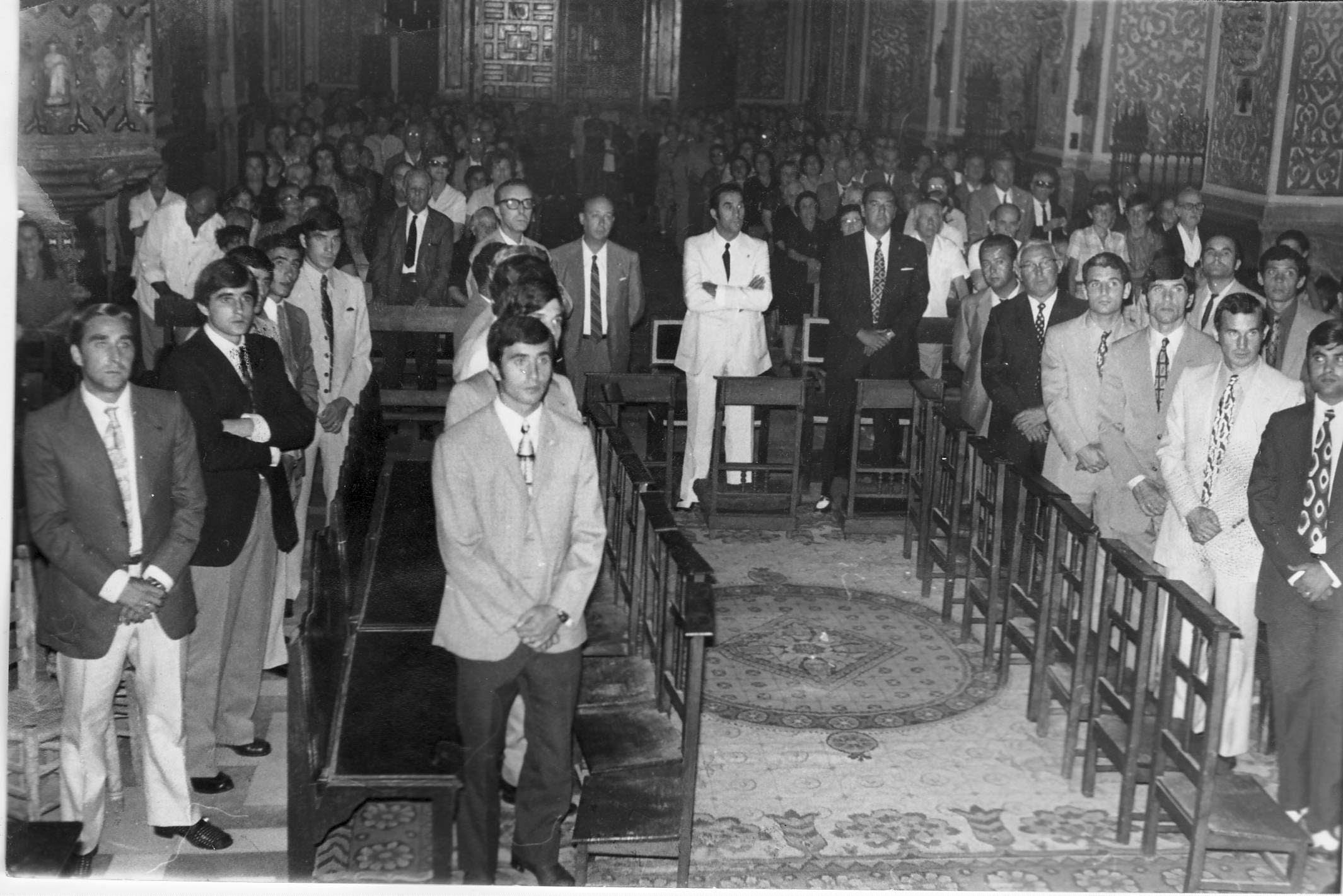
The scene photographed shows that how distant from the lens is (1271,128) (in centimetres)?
1092

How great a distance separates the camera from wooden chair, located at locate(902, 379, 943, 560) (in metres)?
7.53

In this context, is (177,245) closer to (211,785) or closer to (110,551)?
(211,785)

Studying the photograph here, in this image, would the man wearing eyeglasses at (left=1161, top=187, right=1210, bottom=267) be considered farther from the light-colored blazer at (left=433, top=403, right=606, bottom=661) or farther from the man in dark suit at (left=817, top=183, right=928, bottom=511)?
the light-colored blazer at (left=433, top=403, right=606, bottom=661)

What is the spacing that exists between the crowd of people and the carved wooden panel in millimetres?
17429

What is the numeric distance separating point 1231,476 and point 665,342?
4557mm

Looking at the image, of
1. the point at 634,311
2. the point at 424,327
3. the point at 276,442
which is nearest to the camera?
the point at 276,442

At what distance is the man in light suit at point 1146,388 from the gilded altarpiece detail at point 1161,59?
7.60m

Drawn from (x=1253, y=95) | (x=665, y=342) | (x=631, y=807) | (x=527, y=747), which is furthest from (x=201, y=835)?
(x=1253, y=95)

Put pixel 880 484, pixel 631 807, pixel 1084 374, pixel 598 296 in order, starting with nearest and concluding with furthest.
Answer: pixel 631 807
pixel 1084 374
pixel 598 296
pixel 880 484

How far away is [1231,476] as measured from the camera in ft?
17.4

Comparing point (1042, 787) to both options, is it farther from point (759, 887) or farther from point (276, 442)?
point (276, 442)

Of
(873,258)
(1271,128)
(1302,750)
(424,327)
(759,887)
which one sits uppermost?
(1271,128)

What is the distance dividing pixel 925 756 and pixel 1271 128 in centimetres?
725

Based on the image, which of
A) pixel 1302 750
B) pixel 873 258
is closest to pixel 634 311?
pixel 873 258
